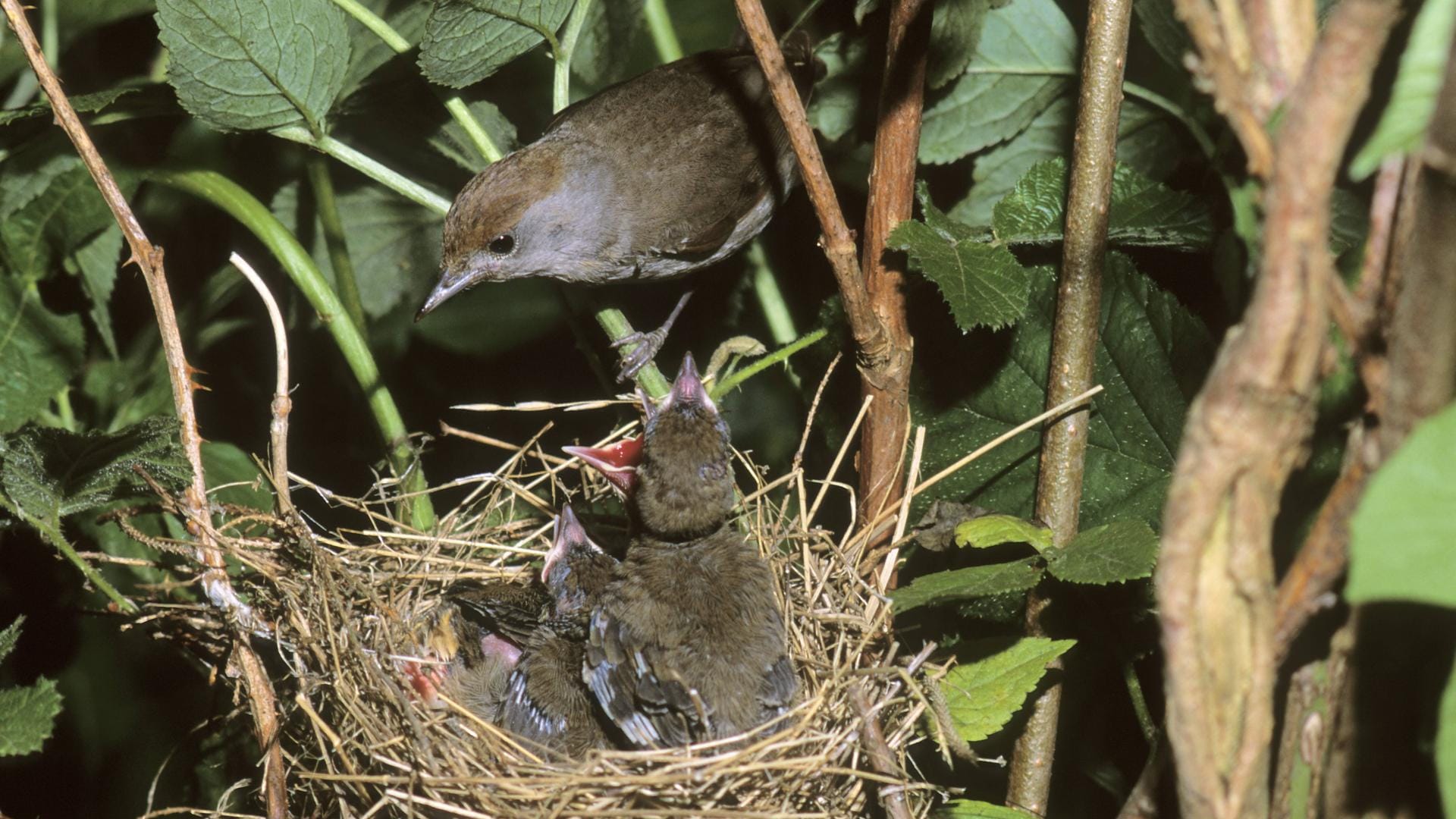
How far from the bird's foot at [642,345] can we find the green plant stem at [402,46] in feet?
1.63

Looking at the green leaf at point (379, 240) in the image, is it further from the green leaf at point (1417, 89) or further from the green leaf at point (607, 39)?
the green leaf at point (1417, 89)

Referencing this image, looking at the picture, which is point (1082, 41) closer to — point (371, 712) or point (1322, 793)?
point (1322, 793)

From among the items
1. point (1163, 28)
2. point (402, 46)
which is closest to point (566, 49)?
point (402, 46)

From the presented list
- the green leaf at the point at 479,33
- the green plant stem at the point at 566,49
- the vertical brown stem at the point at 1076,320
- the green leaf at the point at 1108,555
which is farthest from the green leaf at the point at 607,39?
the green leaf at the point at 1108,555

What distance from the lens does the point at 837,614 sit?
2133 millimetres

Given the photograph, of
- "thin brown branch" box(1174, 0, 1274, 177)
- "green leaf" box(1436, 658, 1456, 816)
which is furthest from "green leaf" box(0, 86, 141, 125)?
"green leaf" box(1436, 658, 1456, 816)

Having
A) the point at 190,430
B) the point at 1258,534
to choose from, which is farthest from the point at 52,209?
the point at 1258,534

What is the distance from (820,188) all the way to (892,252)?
1.08 ft

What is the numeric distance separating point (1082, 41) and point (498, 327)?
1643mm

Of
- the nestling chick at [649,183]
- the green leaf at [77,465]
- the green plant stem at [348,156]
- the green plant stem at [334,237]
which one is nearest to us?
the green leaf at [77,465]

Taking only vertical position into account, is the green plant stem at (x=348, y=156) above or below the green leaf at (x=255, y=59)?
below

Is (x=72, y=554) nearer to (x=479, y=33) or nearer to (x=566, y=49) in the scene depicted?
(x=479, y=33)

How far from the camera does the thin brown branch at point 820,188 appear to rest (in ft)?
5.23

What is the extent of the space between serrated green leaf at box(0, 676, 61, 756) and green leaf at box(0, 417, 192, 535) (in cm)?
29
